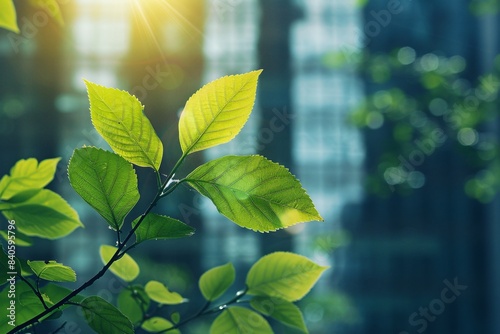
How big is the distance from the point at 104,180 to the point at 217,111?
5cm

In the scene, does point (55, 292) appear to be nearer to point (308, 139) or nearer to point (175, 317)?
point (175, 317)

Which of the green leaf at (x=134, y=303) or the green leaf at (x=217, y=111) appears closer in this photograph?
the green leaf at (x=217, y=111)

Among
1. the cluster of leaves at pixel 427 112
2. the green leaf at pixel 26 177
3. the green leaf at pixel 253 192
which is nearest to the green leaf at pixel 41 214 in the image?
the green leaf at pixel 26 177

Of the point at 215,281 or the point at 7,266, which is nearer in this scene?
the point at 7,266

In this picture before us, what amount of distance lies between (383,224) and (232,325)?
471 inches

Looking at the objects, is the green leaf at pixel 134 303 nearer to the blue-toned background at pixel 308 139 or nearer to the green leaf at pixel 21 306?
the green leaf at pixel 21 306

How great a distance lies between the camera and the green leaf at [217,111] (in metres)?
0.20

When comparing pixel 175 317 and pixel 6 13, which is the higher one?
pixel 6 13

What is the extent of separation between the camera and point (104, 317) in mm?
208

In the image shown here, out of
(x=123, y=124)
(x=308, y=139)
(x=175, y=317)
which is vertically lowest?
(x=308, y=139)

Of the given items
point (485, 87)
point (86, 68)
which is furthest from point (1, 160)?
point (485, 87)

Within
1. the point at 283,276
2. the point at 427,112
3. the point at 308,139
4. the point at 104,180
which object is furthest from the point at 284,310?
the point at 308,139

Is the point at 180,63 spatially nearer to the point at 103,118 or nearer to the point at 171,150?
the point at 171,150

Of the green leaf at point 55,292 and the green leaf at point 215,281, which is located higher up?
the green leaf at point 55,292
